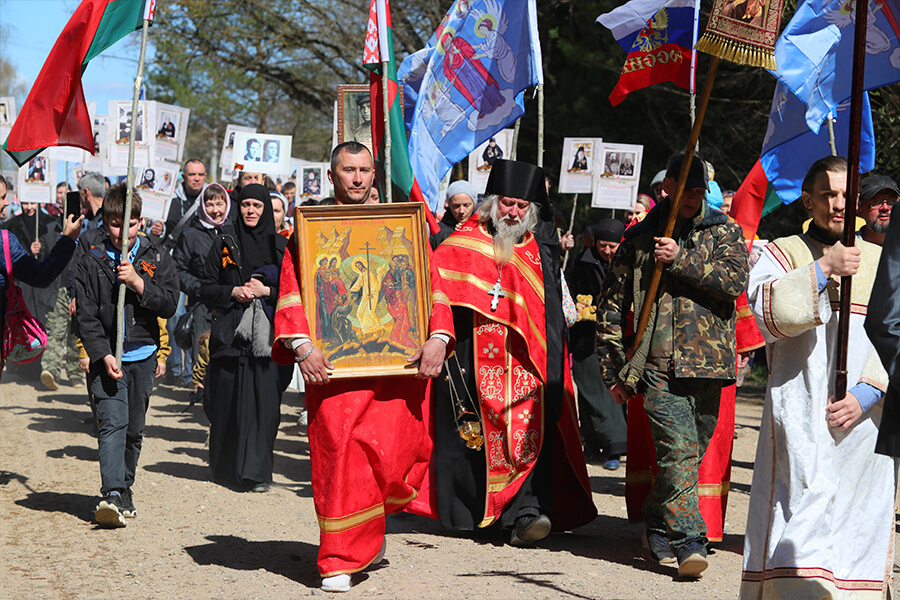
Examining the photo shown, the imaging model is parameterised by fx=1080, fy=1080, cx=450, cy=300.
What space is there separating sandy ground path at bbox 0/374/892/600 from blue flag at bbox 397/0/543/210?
100 inches

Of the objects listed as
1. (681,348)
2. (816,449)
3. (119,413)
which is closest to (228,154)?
(119,413)

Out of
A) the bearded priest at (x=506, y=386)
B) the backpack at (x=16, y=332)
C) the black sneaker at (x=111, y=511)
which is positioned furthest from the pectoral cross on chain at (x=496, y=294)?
the backpack at (x=16, y=332)

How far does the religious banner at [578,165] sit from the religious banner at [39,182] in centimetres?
672

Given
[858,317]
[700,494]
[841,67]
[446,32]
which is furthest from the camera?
[446,32]

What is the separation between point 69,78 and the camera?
6.85m

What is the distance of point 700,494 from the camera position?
6.29 metres

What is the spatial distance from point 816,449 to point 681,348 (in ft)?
4.31

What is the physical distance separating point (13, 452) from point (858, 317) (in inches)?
288

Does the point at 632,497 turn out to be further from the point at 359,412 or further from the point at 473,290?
the point at 359,412

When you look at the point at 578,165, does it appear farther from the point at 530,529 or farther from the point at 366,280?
the point at 366,280

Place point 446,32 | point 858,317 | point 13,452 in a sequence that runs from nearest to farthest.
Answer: point 858,317
point 446,32
point 13,452

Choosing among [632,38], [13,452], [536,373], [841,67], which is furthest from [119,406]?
[841,67]

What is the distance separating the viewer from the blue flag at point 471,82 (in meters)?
7.62

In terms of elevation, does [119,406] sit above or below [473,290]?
below
